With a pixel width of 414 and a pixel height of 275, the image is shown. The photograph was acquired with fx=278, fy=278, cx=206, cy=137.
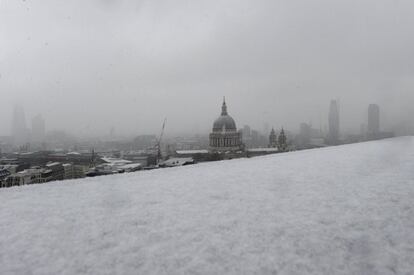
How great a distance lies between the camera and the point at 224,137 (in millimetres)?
85438

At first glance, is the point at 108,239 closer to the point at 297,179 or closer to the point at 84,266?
the point at 84,266

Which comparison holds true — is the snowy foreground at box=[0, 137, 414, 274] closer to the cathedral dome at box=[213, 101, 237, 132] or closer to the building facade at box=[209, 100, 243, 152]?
the building facade at box=[209, 100, 243, 152]

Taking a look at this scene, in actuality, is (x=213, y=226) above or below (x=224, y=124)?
below

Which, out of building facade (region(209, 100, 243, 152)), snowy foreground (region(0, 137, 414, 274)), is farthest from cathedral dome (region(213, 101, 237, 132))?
snowy foreground (region(0, 137, 414, 274))

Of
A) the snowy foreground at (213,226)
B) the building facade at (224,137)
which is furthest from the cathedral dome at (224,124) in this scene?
the snowy foreground at (213,226)

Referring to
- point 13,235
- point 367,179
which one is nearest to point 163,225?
point 13,235

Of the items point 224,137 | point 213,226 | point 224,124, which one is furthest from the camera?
point 224,124

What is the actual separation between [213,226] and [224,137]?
3206 inches

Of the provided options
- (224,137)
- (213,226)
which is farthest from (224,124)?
(213,226)

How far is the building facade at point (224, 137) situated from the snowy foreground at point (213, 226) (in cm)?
7654

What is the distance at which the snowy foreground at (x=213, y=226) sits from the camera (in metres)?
3.21

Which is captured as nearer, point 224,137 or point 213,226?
point 213,226

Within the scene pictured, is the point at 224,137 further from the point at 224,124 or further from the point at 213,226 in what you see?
the point at 213,226

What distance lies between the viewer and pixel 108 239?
386 centimetres
